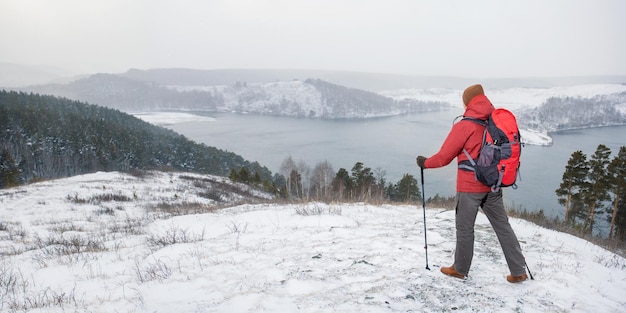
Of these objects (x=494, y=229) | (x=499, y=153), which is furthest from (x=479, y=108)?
(x=494, y=229)

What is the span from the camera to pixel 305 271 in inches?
167

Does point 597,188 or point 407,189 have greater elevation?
point 597,188

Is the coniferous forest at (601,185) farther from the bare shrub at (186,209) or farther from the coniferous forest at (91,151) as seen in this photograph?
the coniferous forest at (91,151)

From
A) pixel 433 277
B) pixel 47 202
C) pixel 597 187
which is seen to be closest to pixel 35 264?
pixel 433 277

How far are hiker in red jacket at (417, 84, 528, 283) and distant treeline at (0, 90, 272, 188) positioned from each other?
5703 cm

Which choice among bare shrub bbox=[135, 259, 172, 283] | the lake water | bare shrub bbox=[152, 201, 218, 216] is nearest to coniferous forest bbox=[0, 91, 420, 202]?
the lake water

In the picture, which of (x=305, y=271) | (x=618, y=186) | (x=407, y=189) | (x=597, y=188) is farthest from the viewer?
(x=407, y=189)

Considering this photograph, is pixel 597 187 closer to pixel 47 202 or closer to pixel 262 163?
pixel 47 202

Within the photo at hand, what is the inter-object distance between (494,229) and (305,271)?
8.25ft

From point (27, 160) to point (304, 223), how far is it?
84798 millimetres

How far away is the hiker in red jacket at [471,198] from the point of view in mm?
3889

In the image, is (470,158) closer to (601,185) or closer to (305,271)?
(305,271)

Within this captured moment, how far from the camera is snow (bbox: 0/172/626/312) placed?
3.52 metres

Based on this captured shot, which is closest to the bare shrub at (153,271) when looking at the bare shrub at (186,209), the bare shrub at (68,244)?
the bare shrub at (68,244)
